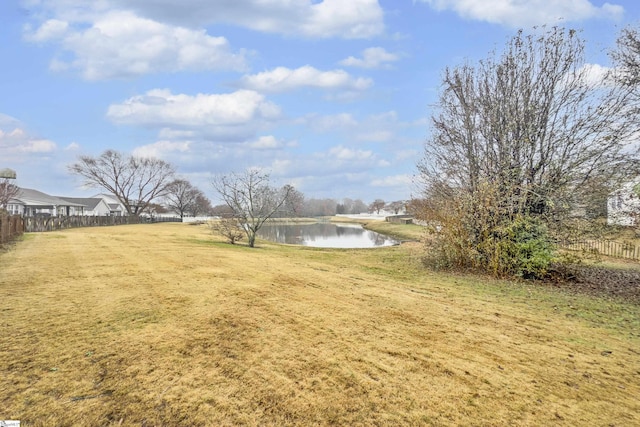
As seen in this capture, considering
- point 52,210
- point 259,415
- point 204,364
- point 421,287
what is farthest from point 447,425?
point 52,210

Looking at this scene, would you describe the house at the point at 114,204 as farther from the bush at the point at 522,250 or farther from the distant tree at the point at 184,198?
the bush at the point at 522,250

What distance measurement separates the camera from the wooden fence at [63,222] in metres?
23.2

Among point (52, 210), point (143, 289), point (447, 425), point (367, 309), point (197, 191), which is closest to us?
point (447, 425)

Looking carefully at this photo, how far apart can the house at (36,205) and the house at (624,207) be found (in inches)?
1996

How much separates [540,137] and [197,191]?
66.7m

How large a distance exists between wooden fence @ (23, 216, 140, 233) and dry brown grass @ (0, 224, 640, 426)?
69.6ft

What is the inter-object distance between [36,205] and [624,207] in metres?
55.1

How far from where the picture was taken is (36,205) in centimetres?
4388

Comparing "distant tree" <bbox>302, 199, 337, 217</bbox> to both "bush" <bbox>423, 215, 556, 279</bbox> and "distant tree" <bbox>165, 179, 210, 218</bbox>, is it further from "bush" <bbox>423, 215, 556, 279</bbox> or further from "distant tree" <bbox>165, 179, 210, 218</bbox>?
"bush" <bbox>423, 215, 556, 279</bbox>

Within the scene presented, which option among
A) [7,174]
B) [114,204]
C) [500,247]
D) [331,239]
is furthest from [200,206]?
[500,247]

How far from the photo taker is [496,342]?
14.1ft

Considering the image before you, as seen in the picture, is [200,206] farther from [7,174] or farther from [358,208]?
[358,208]

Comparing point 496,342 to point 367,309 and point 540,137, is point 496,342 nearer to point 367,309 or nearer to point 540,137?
point 367,309

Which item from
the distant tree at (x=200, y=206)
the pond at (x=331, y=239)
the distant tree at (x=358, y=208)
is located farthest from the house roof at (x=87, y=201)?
the distant tree at (x=358, y=208)
